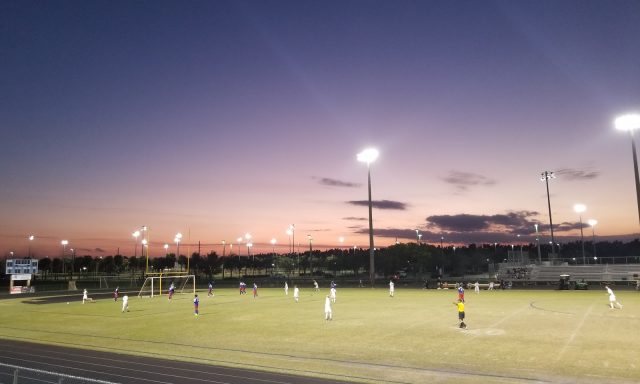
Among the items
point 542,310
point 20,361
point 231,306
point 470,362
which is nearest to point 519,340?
point 470,362

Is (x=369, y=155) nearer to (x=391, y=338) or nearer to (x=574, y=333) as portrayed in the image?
(x=391, y=338)

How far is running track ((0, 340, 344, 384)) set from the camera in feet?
50.0

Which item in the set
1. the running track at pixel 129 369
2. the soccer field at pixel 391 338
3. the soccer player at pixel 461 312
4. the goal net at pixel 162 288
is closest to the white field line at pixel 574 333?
the soccer field at pixel 391 338

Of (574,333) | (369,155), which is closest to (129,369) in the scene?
(574,333)

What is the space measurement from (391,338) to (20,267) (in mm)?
78721

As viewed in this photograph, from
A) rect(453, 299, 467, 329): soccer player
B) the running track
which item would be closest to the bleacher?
rect(453, 299, 467, 329): soccer player

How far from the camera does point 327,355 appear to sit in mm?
18703

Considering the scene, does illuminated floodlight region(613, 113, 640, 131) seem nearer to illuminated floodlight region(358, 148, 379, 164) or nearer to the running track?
illuminated floodlight region(358, 148, 379, 164)

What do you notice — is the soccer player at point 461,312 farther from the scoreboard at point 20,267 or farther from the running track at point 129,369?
the scoreboard at point 20,267

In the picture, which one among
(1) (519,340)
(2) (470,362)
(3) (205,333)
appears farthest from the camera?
(3) (205,333)

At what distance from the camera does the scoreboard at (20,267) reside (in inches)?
3027

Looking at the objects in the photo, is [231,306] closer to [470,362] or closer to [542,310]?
[542,310]

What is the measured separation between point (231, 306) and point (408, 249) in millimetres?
85328

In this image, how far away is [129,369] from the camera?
17.1 meters
